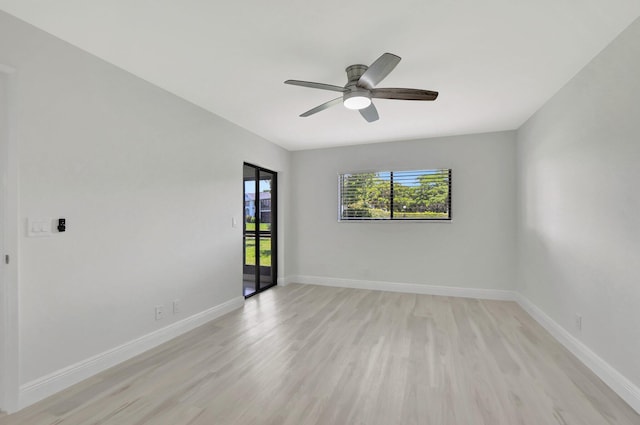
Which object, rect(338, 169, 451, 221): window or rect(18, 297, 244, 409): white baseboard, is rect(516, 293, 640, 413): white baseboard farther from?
rect(18, 297, 244, 409): white baseboard

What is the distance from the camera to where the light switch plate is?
6.28ft

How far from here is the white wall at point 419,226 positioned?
430 cm

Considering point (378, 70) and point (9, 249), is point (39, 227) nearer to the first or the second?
point (9, 249)

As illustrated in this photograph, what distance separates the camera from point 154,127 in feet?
9.19

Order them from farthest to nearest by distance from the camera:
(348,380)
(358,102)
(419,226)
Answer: (419,226) < (358,102) < (348,380)

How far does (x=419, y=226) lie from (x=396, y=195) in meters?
0.63

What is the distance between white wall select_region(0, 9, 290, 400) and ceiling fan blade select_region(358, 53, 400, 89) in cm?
203

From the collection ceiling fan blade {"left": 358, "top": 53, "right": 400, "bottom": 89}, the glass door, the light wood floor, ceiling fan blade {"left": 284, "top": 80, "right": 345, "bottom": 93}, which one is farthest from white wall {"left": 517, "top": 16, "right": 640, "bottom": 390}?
the glass door

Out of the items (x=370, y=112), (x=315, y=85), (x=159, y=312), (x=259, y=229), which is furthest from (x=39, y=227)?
(x=259, y=229)

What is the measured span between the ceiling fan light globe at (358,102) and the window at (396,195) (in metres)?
2.51

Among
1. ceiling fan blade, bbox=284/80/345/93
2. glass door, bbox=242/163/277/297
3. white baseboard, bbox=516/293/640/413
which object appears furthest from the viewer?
glass door, bbox=242/163/277/297

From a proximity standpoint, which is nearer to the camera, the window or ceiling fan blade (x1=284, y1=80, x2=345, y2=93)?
ceiling fan blade (x1=284, y1=80, x2=345, y2=93)

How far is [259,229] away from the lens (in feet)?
15.8

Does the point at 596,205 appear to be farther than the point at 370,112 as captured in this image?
No
